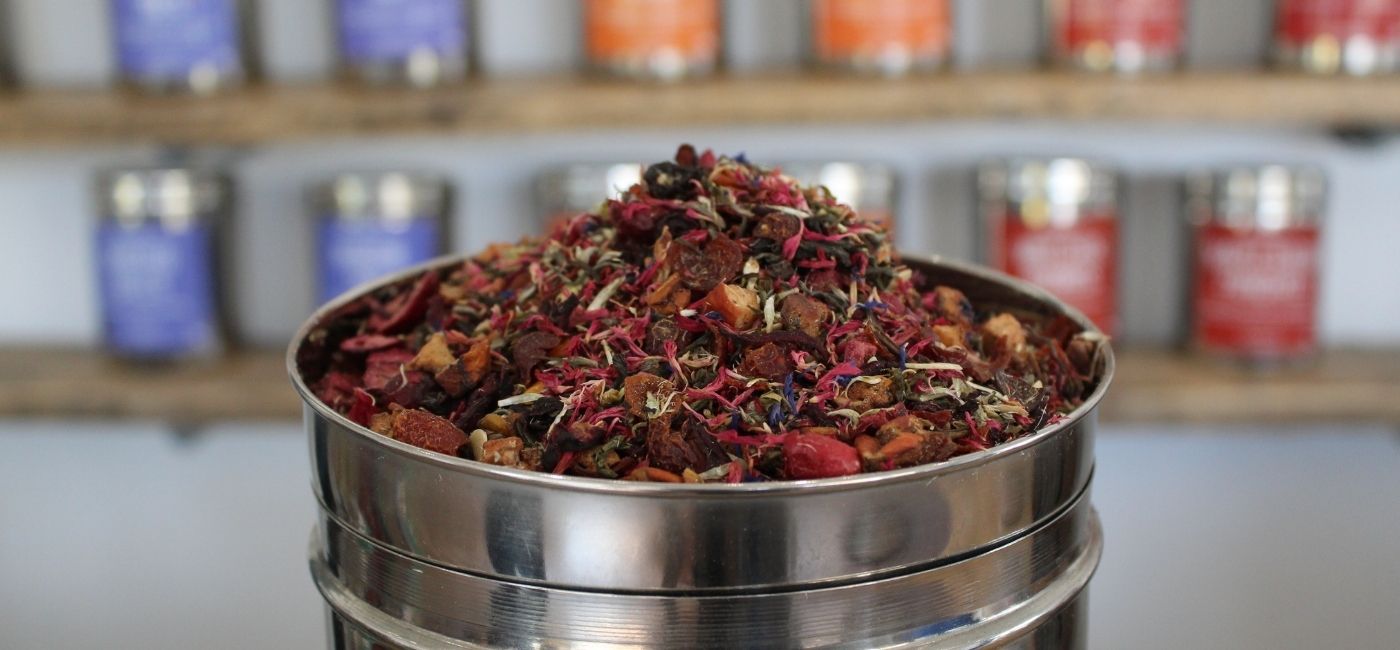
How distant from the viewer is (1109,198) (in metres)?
1.28

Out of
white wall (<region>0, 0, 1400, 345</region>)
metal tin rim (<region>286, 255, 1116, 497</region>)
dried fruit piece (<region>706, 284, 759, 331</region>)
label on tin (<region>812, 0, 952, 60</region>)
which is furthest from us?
white wall (<region>0, 0, 1400, 345</region>)

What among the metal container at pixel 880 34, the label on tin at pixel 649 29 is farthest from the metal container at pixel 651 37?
the metal container at pixel 880 34

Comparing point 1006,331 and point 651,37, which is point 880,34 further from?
point 1006,331

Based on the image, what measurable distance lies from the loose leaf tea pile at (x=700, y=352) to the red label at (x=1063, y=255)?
25.3 inches

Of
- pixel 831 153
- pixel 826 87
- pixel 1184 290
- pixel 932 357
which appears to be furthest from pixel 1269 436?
pixel 932 357

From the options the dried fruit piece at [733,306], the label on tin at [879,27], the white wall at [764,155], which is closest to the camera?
the dried fruit piece at [733,306]

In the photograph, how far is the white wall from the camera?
1.39 meters

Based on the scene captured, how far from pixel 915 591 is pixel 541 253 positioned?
0.81 feet

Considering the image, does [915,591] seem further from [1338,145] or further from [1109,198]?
[1338,145]

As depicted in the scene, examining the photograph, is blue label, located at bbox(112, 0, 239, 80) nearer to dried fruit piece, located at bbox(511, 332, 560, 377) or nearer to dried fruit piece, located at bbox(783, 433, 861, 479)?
dried fruit piece, located at bbox(511, 332, 560, 377)

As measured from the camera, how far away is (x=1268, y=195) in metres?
1.26

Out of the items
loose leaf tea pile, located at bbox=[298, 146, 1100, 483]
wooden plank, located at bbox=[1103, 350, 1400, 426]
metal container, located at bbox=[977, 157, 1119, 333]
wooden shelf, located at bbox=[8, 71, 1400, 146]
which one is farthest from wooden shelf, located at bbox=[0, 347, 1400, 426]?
loose leaf tea pile, located at bbox=[298, 146, 1100, 483]

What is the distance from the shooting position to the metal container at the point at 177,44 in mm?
1232

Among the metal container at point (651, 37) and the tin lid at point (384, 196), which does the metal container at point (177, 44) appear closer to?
the tin lid at point (384, 196)
